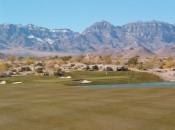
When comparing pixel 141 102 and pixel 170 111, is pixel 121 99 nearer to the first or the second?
pixel 141 102

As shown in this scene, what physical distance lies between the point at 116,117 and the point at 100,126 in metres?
3.08

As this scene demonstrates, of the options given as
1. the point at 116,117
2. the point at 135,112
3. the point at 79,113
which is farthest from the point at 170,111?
the point at 79,113

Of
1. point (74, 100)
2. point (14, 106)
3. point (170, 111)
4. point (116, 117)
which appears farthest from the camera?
point (74, 100)

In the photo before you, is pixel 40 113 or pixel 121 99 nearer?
pixel 40 113

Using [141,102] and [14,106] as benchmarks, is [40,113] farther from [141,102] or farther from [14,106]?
[141,102]

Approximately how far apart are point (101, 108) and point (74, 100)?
221 inches

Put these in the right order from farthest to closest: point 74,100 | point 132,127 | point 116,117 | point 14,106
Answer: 1. point 74,100
2. point 14,106
3. point 116,117
4. point 132,127

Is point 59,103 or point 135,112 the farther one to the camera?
point 59,103

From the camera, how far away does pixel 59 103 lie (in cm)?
3541

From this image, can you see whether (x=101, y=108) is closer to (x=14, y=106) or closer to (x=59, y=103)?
(x=59, y=103)

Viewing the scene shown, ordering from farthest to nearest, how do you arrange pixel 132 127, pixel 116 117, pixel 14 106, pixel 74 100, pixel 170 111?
pixel 74 100
pixel 14 106
pixel 170 111
pixel 116 117
pixel 132 127

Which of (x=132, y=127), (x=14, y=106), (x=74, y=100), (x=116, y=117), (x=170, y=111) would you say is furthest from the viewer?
(x=74, y=100)

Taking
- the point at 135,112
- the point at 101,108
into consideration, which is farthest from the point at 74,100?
the point at 135,112

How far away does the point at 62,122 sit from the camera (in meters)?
27.2
